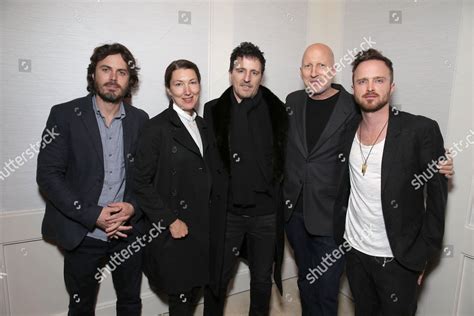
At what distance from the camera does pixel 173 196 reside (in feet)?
6.68

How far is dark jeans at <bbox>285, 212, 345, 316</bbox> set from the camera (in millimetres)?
2213

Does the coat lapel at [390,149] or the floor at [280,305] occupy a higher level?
the coat lapel at [390,149]

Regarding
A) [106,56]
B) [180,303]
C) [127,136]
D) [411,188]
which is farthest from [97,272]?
[411,188]

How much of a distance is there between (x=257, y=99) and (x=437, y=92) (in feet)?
3.73

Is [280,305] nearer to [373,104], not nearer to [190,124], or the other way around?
[190,124]

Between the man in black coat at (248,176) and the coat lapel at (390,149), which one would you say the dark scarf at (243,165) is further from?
the coat lapel at (390,149)

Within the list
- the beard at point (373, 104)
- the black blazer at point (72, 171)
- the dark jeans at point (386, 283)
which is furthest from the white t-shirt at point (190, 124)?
the dark jeans at point (386, 283)

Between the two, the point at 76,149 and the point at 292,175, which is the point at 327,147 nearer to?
the point at 292,175

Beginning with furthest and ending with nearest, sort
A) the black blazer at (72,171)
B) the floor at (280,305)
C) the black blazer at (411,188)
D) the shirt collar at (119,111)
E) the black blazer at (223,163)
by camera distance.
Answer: the floor at (280,305), the black blazer at (223,163), the shirt collar at (119,111), the black blazer at (72,171), the black blazer at (411,188)

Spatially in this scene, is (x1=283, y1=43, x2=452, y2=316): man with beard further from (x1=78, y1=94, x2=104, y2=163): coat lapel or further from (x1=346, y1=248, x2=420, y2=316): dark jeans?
(x1=78, y1=94, x2=104, y2=163): coat lapel

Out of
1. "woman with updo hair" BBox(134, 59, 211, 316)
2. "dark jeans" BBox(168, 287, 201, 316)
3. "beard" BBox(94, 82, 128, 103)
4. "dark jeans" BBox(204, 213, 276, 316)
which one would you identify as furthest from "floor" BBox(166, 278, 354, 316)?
"beard" BBox(94, 82, 128, 103)

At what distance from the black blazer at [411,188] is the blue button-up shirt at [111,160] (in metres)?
1.42

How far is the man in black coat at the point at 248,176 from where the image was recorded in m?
2.14

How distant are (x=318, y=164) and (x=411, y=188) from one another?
1.77ft
